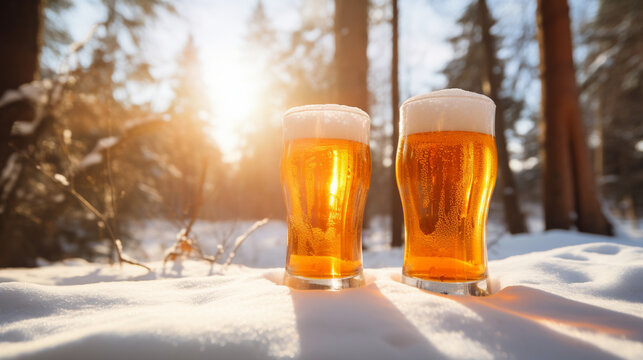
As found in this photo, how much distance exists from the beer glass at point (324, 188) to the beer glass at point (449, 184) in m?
0.22

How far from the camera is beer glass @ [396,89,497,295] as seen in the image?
1109mm

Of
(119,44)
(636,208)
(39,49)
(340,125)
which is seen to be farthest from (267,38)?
(636,208)

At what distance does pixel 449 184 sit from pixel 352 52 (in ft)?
11.6

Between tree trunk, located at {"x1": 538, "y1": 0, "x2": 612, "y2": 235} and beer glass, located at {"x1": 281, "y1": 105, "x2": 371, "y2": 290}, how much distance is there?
3850 millimetres

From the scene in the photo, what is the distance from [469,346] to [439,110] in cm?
79

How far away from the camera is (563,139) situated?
12.9 feet

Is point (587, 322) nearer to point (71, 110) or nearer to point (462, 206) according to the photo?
point (462, 206)

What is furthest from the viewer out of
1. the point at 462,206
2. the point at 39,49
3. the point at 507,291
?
the point at 39,49

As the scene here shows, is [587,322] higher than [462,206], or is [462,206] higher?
[462,206]

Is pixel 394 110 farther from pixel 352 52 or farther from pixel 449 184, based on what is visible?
pixel 449 184

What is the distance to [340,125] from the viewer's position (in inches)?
47.0

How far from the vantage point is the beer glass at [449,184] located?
111 cm

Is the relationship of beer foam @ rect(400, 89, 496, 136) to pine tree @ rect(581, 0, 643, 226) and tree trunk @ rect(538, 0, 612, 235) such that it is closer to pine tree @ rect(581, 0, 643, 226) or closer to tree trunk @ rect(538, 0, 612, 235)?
tree trunk @ rect(538, 0, 612, 235)

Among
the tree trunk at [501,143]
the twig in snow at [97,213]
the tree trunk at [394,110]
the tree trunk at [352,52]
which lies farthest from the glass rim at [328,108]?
the tree trunk at [501,143]
